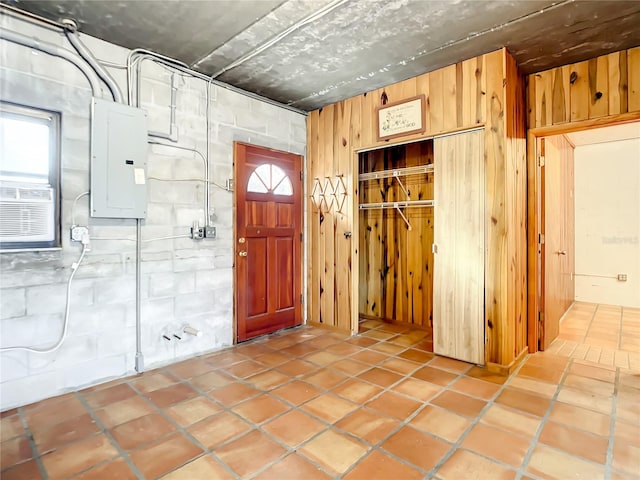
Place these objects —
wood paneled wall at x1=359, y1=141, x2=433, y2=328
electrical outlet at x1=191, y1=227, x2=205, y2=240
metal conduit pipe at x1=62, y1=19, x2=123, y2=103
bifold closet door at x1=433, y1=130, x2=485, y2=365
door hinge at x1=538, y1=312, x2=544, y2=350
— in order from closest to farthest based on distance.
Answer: metal conduit pipe at x1=62, y1=19, x2=123, y2=103
bifold closet door at x1=433, y1=130, x2=485, y2=365
electrical outlet at x1=191, y1=227, x2=205, y2=240
door hinge at x1=538, y1=312, x2=544, y2=350
wood paneled wall at x1=359, y1=141, x2=433, y2=328

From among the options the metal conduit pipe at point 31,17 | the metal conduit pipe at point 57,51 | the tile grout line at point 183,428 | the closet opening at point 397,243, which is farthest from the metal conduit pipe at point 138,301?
the closet opening at point 397,243

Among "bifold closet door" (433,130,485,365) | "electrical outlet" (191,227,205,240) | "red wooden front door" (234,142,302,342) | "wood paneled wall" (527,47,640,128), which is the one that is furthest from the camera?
"red wooden front door" (234,142,302,342)

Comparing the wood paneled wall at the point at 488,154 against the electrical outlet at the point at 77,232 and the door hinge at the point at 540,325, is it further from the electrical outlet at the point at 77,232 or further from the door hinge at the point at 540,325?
the electrical outlet at the point at 77,232

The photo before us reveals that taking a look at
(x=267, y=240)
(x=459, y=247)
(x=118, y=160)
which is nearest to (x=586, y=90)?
(x=459, y=247)

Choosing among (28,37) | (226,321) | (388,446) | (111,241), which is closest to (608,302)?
(388,446)

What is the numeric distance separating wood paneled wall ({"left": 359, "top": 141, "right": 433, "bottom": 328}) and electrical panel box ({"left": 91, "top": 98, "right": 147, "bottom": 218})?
2.78m

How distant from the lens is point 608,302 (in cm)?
528

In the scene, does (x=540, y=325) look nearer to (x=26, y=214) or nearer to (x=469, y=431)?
(x=469, y=431)

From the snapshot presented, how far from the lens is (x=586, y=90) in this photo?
2.93 m

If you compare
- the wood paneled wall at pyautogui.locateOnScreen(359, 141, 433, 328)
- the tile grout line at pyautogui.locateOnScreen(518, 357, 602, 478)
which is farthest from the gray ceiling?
the tile grout line at pyautogui.locateOnScreen(518, 357, 602, 478)

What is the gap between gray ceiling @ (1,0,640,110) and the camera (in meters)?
2.27

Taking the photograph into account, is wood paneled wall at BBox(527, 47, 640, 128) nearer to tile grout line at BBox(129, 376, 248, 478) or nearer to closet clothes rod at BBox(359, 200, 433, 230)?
closet clothes rod at BBox(359, 200, 433, 230)

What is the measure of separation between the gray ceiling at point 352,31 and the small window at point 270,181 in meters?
1.01

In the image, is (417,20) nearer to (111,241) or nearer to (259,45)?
(259,45)
